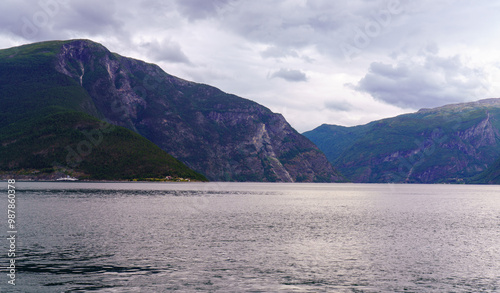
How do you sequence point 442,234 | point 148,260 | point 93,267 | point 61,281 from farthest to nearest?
point 442,234 < point 148,260 < point 93,267 < point 61,281

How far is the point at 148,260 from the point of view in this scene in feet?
174

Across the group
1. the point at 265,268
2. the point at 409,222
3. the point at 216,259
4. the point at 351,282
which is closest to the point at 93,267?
the point at 216,259

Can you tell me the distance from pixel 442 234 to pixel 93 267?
71.7 m

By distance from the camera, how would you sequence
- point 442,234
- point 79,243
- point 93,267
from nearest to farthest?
1. point 93,267
2. point 79,243
3. point 442,234

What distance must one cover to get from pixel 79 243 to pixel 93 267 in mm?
18635

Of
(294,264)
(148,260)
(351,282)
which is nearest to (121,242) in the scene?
(148,260)

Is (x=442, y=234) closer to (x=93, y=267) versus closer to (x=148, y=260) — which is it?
(x=148, y=260)

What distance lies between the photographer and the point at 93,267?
48.0 metres

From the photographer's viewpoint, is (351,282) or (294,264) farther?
(294,264)

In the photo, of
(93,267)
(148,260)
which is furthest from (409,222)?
(93,267)

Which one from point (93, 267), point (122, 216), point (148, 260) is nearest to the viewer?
point (93, 267)

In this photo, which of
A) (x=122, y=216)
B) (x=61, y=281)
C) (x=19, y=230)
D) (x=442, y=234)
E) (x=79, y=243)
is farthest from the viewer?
(x=122, y=216)

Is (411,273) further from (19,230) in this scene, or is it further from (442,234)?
(19,230)

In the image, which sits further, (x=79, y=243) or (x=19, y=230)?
(x=19, y=230)
